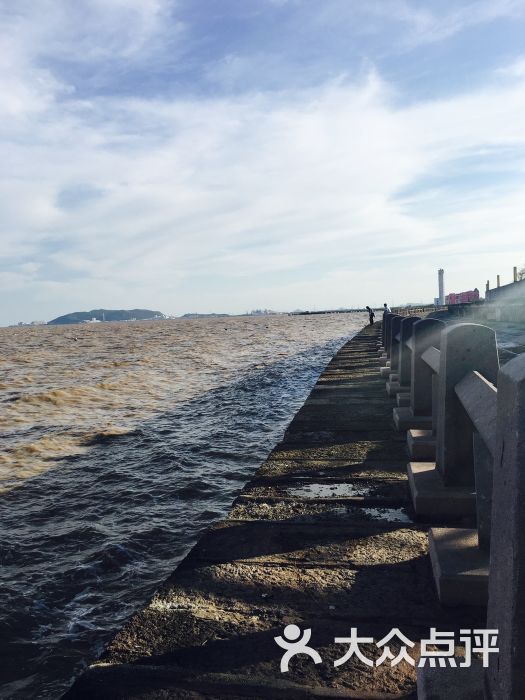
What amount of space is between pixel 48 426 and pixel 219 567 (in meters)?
10.9

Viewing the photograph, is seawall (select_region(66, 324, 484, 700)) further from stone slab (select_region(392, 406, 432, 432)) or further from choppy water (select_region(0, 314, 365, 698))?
choppy water (select_region(0, 314, 365, 698))

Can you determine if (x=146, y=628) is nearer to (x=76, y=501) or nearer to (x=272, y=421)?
(x=76, y=501)

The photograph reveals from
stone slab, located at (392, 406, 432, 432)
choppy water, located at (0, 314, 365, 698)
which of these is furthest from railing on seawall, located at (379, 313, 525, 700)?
choppy water, located at (0, 314, 365, 698)

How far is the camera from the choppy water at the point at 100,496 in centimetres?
424

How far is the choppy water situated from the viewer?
13.9 feet

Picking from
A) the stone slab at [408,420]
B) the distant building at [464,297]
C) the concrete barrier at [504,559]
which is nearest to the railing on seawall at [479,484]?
the concrete barrier at [504,559]

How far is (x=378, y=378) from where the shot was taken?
1211 centimetres

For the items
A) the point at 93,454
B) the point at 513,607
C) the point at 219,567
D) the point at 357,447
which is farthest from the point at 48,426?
the point at 513,607

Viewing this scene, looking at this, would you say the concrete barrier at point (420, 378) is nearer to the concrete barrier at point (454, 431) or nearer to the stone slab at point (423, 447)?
the stone slab at point (423, 447)

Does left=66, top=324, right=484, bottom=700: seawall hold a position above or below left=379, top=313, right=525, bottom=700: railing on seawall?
below

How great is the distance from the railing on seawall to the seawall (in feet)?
0.69

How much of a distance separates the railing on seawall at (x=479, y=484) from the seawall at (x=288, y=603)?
21 centimetres

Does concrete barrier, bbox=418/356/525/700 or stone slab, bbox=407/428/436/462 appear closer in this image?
concrete barrier, bbox=418/356/525/700

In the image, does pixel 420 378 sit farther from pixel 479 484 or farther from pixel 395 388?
pixel 479 484
